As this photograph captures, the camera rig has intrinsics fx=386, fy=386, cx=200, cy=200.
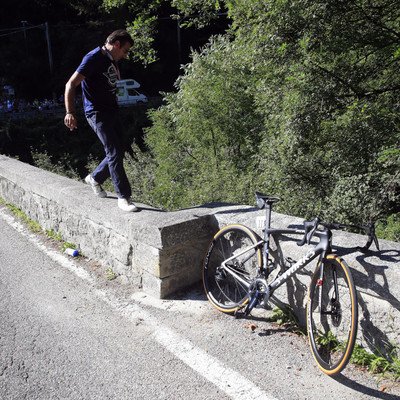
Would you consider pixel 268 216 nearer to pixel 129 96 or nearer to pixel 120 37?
pixel 120 37

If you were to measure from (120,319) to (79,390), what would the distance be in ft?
2.76

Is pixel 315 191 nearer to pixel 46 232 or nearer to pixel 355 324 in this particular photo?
pixel 46 232

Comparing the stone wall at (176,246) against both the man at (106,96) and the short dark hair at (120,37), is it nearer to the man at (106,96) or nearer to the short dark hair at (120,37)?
the man at (106,96)

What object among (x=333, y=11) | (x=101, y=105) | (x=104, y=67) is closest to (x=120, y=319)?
(x=101, y=105)

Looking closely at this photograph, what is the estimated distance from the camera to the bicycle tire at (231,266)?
3.20 metres

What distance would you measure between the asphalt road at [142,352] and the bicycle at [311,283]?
146 millimetres

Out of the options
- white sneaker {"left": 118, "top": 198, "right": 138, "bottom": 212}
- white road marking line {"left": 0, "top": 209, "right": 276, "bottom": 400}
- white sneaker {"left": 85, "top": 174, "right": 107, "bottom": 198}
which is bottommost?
white road marking line {"left": 0, "top": 209, "right": 276, "bottom": 400}

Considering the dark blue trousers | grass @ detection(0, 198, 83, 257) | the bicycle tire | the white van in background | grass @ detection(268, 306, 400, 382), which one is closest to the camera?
grass @ detection(268, 306, 400, 382)

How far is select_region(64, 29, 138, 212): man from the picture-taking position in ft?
12.7

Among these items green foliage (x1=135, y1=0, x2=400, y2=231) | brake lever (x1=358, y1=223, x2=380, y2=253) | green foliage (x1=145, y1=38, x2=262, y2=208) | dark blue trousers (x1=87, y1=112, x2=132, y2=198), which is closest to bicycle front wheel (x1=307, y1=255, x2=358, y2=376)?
brake lever (x1=358, y1=223, x2=380, y2=253)

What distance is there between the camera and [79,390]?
2.43m

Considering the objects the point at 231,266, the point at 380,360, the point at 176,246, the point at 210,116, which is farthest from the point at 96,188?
the point at 210,116

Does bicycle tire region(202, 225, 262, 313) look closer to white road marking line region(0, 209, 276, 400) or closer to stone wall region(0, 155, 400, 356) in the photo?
stone wall region(0, 155, 400, 356)

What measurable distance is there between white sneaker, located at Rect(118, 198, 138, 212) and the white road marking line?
821mm
